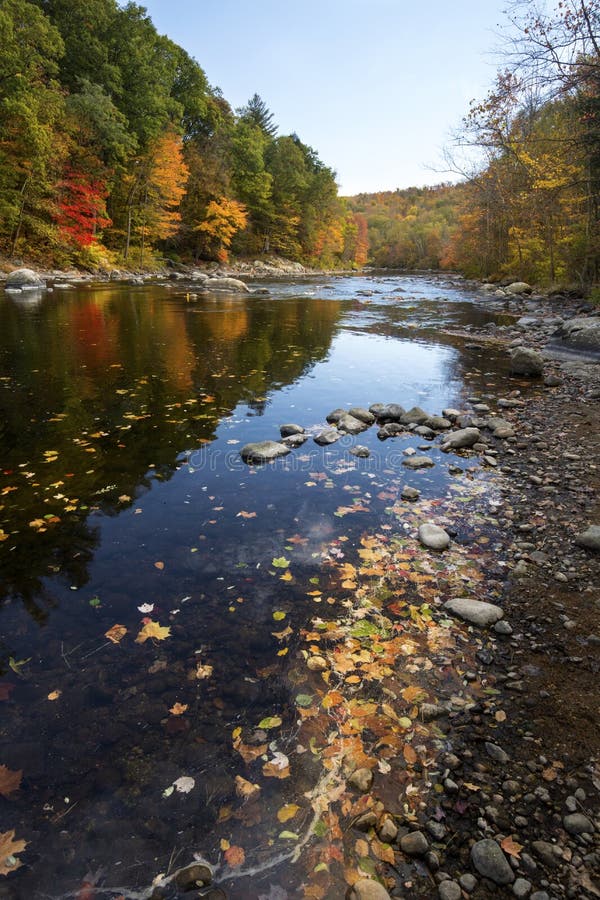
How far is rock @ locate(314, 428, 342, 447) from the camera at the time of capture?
6188 mm

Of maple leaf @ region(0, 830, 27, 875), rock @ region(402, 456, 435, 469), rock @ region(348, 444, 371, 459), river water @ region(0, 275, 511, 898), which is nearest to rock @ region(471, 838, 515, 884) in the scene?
river water @ region(0, 275, 511, 898)

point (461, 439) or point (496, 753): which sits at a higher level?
point (461, 439)

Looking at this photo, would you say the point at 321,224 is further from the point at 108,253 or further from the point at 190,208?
the point at 108,253

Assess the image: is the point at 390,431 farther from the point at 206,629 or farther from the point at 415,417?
the point at 206,629

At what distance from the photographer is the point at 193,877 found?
1.70 meters

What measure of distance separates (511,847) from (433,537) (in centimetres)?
228

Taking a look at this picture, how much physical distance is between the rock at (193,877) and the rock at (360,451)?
4.41m

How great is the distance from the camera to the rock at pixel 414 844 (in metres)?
1.76

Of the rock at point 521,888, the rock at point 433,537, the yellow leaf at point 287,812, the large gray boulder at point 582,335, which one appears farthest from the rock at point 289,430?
the large gray boulder at point 582,335

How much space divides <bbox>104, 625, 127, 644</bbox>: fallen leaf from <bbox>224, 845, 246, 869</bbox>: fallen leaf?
1.40 m

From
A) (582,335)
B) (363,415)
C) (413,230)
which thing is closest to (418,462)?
(363,415)

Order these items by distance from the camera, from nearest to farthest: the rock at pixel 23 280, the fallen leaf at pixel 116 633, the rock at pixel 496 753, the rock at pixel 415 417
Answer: the rock at pixel 496 753 → the fallen leaf at pixel 116 633 → the rock at pixel 415 417 → the rock at pixel 23 280

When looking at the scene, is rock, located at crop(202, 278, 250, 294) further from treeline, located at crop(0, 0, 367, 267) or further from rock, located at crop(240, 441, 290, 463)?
rock, located at crop(240, 441, 290, 463)

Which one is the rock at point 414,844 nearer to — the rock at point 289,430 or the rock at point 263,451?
the rock at point 263,451
